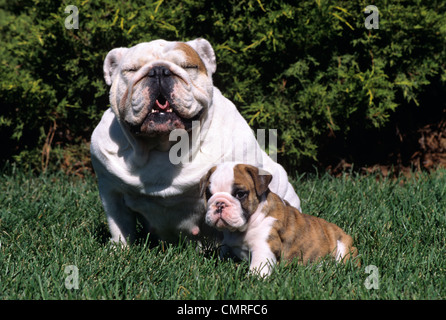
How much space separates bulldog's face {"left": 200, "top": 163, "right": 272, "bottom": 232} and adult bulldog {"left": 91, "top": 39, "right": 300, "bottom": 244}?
0.24m

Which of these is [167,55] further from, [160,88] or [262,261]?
[262,261]

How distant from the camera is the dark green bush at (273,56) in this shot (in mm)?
5793

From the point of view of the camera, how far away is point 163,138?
373cm

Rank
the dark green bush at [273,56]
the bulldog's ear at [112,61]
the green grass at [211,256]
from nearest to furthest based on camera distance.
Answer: the green grass at [211,256], the bulldog's ear at [112,61], the dark green bush at [273,56]

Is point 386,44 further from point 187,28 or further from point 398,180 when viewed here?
point 187,28

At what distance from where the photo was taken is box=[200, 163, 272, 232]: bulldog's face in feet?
11.2

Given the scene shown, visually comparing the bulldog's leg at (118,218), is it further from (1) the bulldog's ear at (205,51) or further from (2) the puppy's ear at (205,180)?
(1) the bulldog's ear at (205,51)

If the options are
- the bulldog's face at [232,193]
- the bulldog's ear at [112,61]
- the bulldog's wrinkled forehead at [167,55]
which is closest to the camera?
the bulldog's face at [232,193]

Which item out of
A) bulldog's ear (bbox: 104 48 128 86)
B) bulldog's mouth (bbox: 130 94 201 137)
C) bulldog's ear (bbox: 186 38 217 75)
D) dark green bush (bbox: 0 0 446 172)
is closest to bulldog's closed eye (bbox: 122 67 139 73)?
bulldog's ear (bbox: 104 48 128 86)

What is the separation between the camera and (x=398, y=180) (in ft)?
19.3

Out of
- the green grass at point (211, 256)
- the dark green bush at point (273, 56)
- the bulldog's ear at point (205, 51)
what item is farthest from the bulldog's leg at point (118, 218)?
the dark green bush at point (273, 56)

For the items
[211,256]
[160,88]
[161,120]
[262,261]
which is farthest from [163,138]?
[262,261]

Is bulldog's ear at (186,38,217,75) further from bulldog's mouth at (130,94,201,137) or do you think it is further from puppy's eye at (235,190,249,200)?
puppy's eye at (235,190,249,200)
